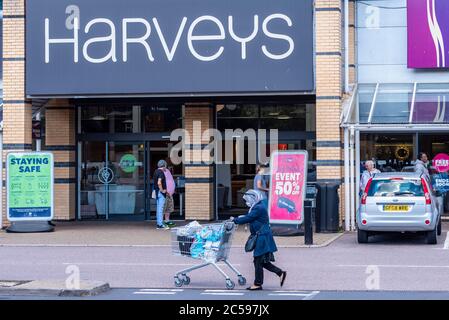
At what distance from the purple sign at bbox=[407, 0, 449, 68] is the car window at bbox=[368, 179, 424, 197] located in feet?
22.2

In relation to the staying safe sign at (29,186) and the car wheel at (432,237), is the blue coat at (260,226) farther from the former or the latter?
the staying safe sign at (29,186)

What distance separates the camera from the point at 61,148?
85.3ft

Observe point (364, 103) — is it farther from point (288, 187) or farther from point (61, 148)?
point (61, 148)

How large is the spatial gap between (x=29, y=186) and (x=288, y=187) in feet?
21.7

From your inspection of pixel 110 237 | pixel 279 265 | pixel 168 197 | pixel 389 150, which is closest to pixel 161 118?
pixel 168 197

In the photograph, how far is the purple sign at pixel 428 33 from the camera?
80.5 feet

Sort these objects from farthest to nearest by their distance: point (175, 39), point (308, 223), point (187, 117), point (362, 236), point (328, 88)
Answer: point (187, 117), point (175, 39), point (328, 88), point (362, 236), point (308, 223)

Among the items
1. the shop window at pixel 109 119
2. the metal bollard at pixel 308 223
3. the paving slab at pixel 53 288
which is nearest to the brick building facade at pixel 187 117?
the shop window at pixel 109 119

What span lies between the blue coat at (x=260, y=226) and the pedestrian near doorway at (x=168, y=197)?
10.5 m

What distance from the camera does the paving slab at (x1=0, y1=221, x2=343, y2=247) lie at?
65.1 ft

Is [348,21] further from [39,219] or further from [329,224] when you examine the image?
[39,219]

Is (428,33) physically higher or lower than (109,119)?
higher

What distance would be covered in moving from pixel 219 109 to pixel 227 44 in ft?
12.4

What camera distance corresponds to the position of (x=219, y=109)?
84.9 feet
